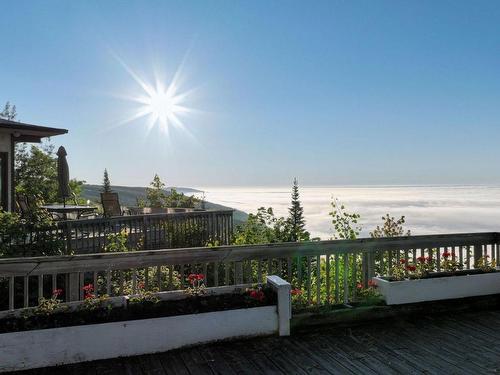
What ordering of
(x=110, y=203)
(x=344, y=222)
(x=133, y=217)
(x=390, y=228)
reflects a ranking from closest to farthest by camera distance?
(x=344, y=222) < (x=390, y=228) < (x=133, y=217) < (x=110, y=203)

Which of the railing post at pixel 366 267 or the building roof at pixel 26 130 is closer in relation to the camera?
the railing post at pixel 366 267

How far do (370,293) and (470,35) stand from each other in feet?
32.2

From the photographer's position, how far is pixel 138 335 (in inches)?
127

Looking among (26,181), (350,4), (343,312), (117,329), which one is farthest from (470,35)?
(26,181)

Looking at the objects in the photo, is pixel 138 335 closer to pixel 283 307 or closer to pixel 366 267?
pixel 283 307

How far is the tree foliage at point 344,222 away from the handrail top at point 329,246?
2.70 metres

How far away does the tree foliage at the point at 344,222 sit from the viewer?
7484mm

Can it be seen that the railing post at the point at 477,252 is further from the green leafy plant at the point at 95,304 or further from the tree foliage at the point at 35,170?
the tree foliage at the point at 35,170

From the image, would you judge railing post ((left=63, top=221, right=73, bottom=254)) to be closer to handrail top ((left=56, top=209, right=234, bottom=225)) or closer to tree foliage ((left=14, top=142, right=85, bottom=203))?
handrail top ((left=56, top=209, right=234, bottom=225))

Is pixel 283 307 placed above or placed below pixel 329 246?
below

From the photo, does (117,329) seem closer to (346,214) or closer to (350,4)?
(346,214)

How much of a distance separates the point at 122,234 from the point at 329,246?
4.34 metres

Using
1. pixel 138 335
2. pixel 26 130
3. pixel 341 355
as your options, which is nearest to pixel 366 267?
pixel 341 355

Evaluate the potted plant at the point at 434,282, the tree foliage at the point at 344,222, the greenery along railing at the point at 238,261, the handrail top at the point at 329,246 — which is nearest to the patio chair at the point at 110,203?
the greenery along railing at the point at 238,261
